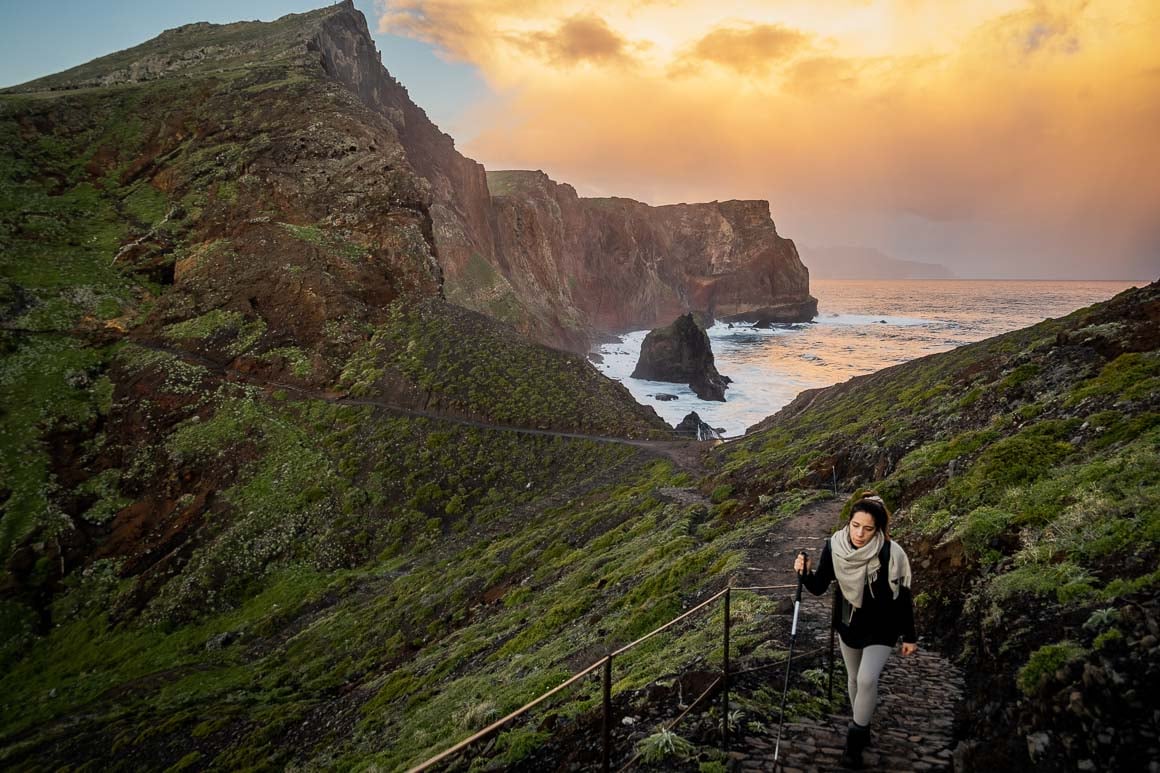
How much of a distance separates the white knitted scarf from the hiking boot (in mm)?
1186

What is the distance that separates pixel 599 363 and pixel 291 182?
66.2m

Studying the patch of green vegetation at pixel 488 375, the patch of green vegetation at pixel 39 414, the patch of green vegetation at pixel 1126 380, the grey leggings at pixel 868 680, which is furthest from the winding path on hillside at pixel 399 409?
the grey leggings at pixel 868 680

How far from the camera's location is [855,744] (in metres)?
5.35

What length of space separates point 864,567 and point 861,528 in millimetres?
386

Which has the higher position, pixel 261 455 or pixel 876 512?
pixel 876 512

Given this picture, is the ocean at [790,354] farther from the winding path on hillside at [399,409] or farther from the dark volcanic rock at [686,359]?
the winding path on hillside at [399,409]

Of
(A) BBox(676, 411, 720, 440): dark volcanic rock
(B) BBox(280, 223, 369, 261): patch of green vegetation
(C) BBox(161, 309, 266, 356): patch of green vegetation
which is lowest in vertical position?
(A) BBox(676, 411, 720, 440): dark volcanic rock

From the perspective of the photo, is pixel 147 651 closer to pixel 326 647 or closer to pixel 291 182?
pixel 326 647

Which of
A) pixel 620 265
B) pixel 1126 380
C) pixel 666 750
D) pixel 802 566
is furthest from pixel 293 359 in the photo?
pixel 620 265

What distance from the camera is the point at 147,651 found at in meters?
22.9

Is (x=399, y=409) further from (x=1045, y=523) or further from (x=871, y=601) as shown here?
(x=871, y=601)

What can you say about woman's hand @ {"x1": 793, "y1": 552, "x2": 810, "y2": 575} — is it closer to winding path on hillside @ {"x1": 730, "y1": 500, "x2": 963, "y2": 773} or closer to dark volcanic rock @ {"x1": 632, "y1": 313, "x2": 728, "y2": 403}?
winding path on hillside @ {"x1": 730, "y1": 500, "x2": 963, "y2": 773}

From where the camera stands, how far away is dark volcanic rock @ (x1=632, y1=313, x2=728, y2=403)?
7788 centimetres

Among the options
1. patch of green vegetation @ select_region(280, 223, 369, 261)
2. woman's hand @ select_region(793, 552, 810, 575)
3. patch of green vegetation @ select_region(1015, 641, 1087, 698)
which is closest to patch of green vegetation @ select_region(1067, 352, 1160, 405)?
patch of green vegetation @ select_region(1015, 641, 1087, 698)
